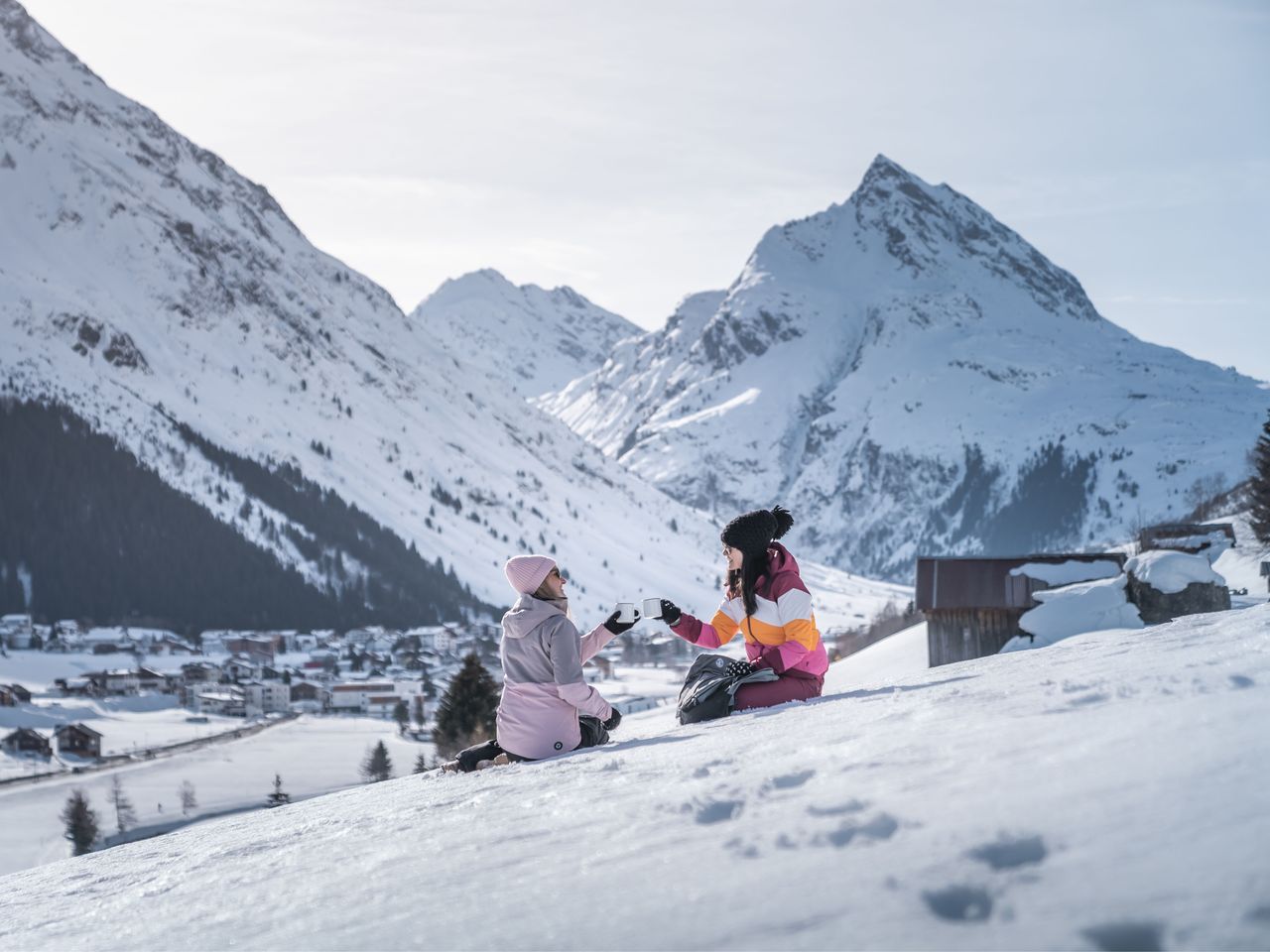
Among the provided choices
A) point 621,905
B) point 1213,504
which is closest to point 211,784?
point 1213,504

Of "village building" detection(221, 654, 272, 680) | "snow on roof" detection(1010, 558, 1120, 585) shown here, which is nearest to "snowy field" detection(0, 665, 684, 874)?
"village building" detection(221, 654, 272, 680)

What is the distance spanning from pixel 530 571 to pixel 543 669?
82 cm

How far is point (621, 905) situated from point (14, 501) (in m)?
169

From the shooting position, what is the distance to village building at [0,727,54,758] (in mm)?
78500

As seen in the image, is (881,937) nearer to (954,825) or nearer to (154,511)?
(954,825)

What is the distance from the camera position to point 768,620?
9.63 meters

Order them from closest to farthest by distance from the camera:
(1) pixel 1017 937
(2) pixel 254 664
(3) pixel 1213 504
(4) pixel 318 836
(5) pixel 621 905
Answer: (1) pixel 1017 937 → (5) pixel 621 905 → (4) pixel 318 836 → (3) pixel 1213 504 → (2) pixel 254 664

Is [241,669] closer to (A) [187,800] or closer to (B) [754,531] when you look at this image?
(A) [187,800]

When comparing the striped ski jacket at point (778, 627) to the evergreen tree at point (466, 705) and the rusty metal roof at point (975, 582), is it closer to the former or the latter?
the rusty metal roof at point (975, 582)

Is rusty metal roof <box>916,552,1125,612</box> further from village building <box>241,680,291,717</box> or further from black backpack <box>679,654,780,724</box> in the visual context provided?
village building <box>241,680,291,717</box>

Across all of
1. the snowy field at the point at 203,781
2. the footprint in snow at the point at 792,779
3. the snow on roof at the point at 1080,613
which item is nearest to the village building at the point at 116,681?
the snowy field at the point at 203,781

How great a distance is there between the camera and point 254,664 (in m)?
129

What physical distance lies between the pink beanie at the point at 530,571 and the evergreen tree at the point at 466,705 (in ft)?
96.7

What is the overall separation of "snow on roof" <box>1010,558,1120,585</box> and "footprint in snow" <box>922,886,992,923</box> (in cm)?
2121
